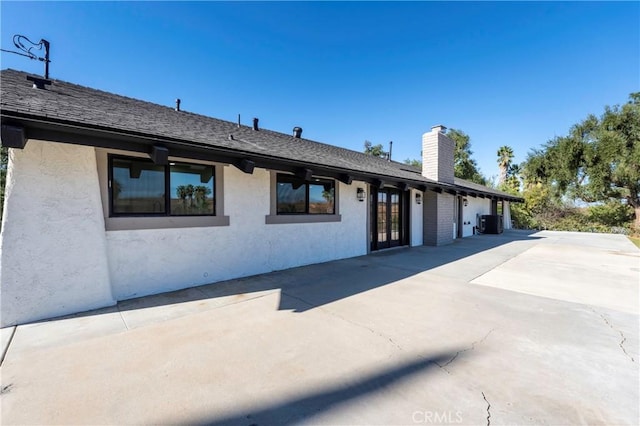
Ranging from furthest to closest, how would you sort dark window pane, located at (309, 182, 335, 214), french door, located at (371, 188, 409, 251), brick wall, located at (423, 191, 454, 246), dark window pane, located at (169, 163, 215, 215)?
brick wall, located at (423, 191, 454, 246) → french door, located at (371, 188, 409, 251) → dark window pane, located at (309, 182, 335, 214) → dark window pane, located at (169, 163, 215, 215)

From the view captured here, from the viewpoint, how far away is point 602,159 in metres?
18.8

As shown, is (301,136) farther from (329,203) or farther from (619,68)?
(619,68)

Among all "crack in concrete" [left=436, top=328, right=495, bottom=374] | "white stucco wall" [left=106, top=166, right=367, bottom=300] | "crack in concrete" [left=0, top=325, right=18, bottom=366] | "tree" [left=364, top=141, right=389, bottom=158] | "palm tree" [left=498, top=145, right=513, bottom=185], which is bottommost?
"crack in concrete" [left=436, top=328, right=495, bottom=374]

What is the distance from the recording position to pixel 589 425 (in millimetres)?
2006

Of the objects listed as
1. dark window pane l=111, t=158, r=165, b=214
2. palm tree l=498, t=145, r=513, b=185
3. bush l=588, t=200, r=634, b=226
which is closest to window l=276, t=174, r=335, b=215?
dark window pane l=111, t=158, r=165, b=214

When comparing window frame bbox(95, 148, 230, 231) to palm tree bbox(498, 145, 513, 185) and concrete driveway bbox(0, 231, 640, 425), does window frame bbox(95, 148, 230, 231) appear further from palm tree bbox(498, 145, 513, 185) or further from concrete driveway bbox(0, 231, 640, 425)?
palm tree bbox(498, 145, 513, 185)

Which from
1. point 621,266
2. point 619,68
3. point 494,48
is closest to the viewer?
point 621,266

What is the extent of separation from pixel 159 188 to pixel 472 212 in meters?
18.2

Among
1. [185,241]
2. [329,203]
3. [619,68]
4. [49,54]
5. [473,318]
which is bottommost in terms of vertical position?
[473,318]

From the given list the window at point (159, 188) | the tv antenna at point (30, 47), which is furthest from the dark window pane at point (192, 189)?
the tv antenna at point (30, 47)

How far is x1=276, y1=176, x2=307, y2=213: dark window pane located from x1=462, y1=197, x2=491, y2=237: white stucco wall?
1241 centimetres

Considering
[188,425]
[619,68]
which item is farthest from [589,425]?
[619,68]

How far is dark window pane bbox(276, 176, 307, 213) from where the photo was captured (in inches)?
283

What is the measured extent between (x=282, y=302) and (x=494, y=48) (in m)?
13.9
